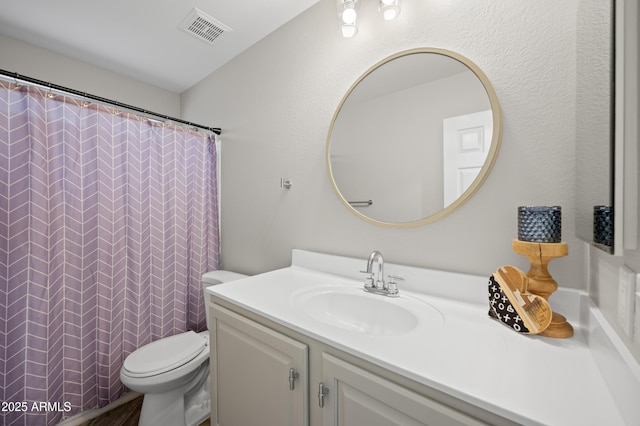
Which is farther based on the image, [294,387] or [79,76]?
[79,76]

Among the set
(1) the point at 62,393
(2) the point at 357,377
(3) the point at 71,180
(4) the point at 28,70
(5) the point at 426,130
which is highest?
(4) the point at 28,70

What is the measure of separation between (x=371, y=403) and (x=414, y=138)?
0.99 m

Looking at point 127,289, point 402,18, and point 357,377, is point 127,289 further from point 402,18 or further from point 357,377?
point 402,18

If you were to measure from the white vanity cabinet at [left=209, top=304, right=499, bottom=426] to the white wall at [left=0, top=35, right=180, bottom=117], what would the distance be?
2.23 metres

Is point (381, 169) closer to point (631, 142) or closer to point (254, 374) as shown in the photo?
point (631, 142)

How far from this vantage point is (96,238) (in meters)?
1.50

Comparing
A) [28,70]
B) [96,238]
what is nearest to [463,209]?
[96,238]

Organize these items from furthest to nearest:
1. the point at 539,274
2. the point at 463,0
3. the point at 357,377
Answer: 1. the point at 463,0
2. the point at 539,274
3. the point at 357,377

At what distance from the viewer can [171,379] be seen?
4.16 feet

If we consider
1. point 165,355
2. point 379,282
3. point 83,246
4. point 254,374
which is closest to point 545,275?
point 379,282

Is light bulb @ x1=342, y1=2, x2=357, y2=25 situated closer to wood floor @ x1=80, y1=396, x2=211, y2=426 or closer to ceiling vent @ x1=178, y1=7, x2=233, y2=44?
ceiling vent @ x1=178, y1=7, x2=233, y2=44

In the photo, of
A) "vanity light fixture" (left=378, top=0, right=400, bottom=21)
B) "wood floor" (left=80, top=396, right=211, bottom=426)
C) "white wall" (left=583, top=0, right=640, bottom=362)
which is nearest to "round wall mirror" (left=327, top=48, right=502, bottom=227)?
"vanity light fixture" (left=378, top=0, right=400, bottom=21)

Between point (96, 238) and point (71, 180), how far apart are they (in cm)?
36

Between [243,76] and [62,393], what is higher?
[243,76]
